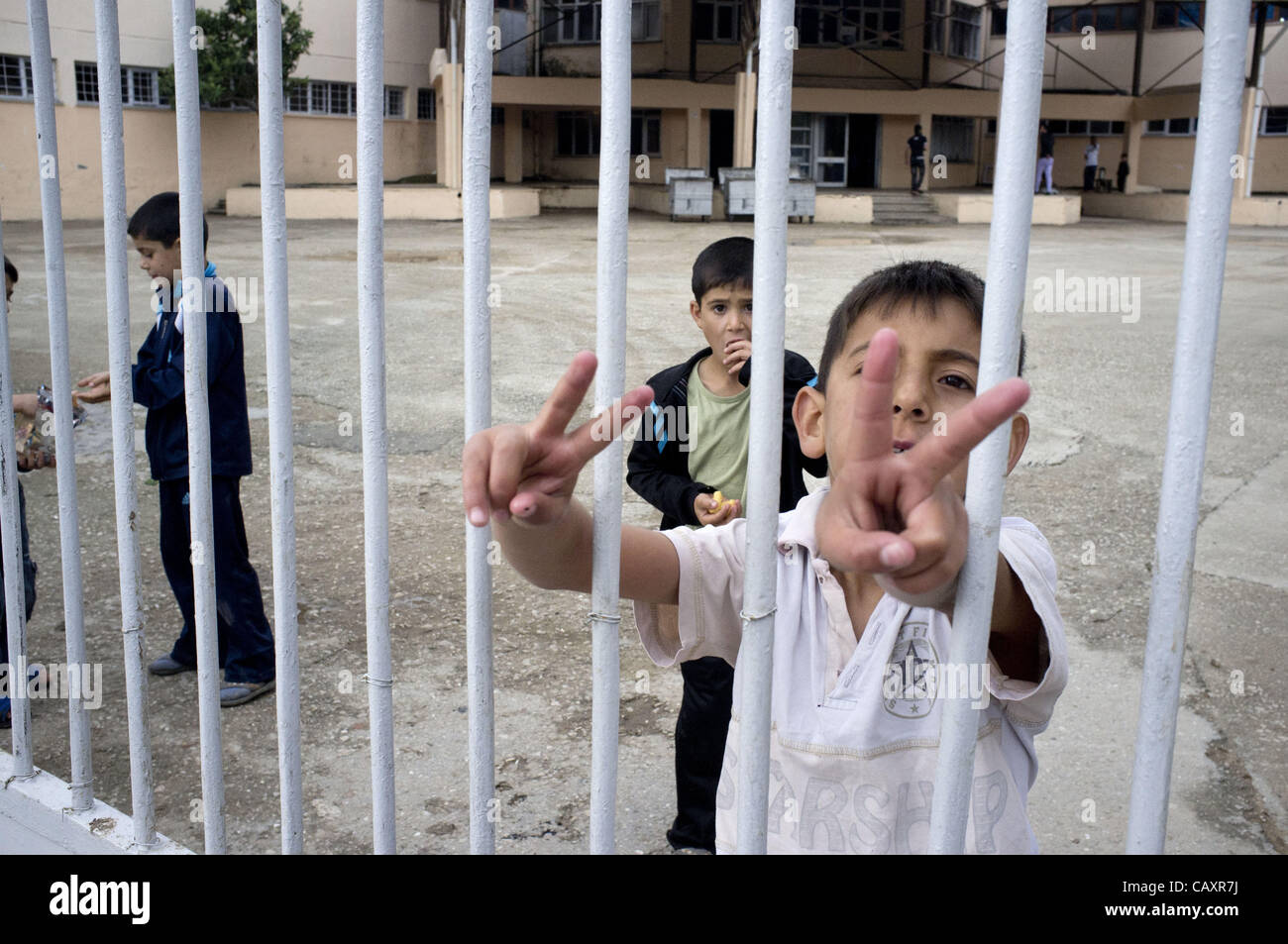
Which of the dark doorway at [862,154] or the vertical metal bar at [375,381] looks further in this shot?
the dark doorway at [862,154]

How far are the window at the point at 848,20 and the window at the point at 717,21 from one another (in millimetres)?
1624

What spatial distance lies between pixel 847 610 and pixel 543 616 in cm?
272

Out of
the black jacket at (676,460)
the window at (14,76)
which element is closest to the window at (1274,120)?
the window at (14,76)

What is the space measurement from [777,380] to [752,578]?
19 cm

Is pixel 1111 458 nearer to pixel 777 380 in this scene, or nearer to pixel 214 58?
pixel 777 380

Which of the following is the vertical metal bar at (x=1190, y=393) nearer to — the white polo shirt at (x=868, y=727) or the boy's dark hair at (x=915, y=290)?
the white polo shirt at (x=868, y=727)

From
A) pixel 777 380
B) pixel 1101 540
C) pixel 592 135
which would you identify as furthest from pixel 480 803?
pixel 592 135

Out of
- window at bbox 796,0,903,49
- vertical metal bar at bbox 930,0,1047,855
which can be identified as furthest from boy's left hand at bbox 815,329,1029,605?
window at bbox 796,0,903,49

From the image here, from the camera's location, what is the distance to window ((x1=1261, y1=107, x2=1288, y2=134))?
2667 cm

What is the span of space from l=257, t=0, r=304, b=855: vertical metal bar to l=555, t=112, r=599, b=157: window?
2733cm

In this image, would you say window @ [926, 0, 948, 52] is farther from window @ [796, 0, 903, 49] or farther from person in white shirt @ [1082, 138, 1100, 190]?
person in white shirt @ [1082, 138, 1100, 190]

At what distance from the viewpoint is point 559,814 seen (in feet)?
9.15

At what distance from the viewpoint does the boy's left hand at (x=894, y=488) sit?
0.82 m

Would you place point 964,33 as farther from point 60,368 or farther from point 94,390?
point 60,368
